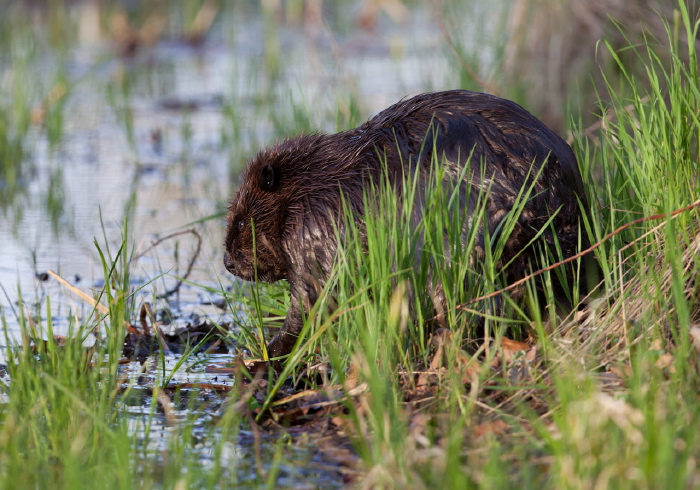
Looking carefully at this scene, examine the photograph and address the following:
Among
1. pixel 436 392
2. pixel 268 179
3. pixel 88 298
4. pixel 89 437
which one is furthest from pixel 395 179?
pixel 89 437

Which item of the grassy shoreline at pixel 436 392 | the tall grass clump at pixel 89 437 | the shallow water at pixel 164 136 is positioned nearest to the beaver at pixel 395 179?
the grassy shoreline at pixel 436 392

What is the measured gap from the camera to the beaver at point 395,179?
134 inches

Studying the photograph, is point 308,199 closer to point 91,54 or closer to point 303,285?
point 303,285

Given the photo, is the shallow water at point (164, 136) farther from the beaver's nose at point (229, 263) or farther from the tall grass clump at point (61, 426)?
the tall grass clump at point (61, 426)

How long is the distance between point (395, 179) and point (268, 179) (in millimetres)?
577

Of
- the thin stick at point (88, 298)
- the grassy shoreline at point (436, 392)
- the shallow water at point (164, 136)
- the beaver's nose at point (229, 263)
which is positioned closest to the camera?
the grassy shoreline at point (436, 392)

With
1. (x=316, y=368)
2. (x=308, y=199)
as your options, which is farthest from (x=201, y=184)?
(x=316, y=368)

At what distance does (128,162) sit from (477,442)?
5.44m

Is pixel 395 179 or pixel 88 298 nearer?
pixel 395 179

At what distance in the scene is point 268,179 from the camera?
3.87 meters

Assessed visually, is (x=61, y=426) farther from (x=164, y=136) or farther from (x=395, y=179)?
(x=164, y=136)

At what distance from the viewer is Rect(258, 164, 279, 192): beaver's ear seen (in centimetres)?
385

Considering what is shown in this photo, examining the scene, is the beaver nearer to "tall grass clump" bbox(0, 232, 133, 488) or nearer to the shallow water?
the shallow water

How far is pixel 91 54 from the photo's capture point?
11555 millimetres
